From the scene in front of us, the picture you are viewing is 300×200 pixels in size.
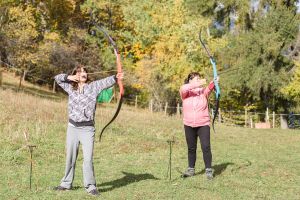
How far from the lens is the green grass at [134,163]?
27.0 ft

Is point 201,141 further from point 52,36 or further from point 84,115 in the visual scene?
point 52,36

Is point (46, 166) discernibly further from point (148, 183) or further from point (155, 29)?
point (155, 29)

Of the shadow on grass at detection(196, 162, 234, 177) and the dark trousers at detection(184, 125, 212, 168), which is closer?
the dark trousers at detection(184, 125, 212, 168)

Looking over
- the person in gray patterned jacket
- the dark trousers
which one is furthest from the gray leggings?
the dark trousers

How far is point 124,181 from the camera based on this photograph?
366 inches

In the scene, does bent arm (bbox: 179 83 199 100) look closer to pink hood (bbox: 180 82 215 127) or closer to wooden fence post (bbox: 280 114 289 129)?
pink hood (bbox: 180 82 215 127)

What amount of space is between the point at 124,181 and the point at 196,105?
1.98 metres

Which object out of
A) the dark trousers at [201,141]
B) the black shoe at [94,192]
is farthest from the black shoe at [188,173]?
the black shoe at [94,192]

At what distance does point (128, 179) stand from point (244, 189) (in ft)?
7.46

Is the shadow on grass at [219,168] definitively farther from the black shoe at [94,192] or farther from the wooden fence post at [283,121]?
the wooden fence post at [283,121]

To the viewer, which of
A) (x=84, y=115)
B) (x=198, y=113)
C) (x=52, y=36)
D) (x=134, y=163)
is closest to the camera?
(x=84, y=115)

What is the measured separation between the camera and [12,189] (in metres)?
8.41

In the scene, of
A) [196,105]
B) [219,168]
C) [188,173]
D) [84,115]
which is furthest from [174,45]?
[84,115]

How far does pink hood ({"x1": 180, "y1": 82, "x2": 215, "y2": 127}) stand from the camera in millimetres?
9148
